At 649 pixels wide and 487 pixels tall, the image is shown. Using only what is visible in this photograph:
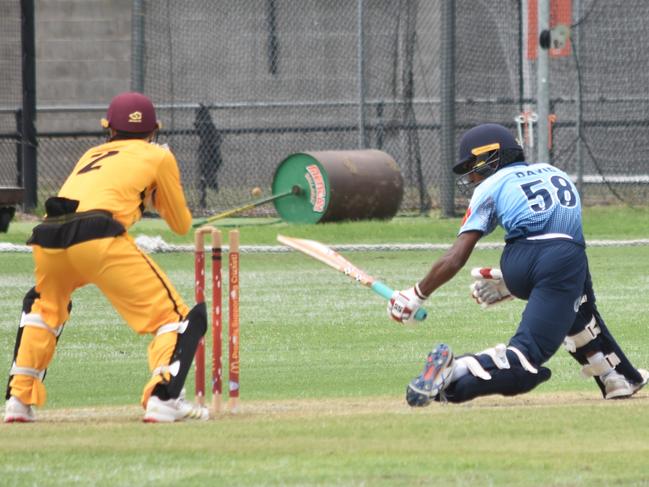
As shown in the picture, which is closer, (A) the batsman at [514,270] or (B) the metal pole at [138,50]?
(A) the batsman at [514,270]

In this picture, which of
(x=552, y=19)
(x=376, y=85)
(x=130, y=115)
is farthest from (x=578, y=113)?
(x=130, y=115)

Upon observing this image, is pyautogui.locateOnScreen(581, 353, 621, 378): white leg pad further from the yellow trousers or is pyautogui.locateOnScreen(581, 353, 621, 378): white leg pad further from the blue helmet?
the yellow trousers

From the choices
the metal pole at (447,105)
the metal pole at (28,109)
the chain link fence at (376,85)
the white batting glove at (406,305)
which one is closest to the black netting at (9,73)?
the chain link fence at (376,85)

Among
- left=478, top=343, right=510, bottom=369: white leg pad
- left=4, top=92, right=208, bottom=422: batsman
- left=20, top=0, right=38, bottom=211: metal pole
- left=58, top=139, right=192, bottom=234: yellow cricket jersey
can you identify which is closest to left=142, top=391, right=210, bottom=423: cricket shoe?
left=4, top=92, right=208, bottom=422: batsman

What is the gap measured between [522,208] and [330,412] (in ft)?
4.91

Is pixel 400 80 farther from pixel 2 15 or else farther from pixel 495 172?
pixel 495 172

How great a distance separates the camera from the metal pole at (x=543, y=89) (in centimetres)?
1944

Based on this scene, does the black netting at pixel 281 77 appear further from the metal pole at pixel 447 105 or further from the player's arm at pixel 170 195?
the player's arm at pixel 170 195

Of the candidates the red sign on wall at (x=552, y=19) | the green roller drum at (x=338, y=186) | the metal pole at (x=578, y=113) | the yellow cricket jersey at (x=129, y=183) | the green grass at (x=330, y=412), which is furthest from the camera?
the red sign on wall at (x=552, y=19)

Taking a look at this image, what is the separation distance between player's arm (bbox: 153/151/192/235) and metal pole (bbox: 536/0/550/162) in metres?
12.0

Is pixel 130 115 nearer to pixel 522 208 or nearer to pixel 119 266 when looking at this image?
pixel 119 266

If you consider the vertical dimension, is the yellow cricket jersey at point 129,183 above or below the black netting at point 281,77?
below

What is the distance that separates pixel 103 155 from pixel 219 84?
17.8 m

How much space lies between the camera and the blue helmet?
817 centimetres
